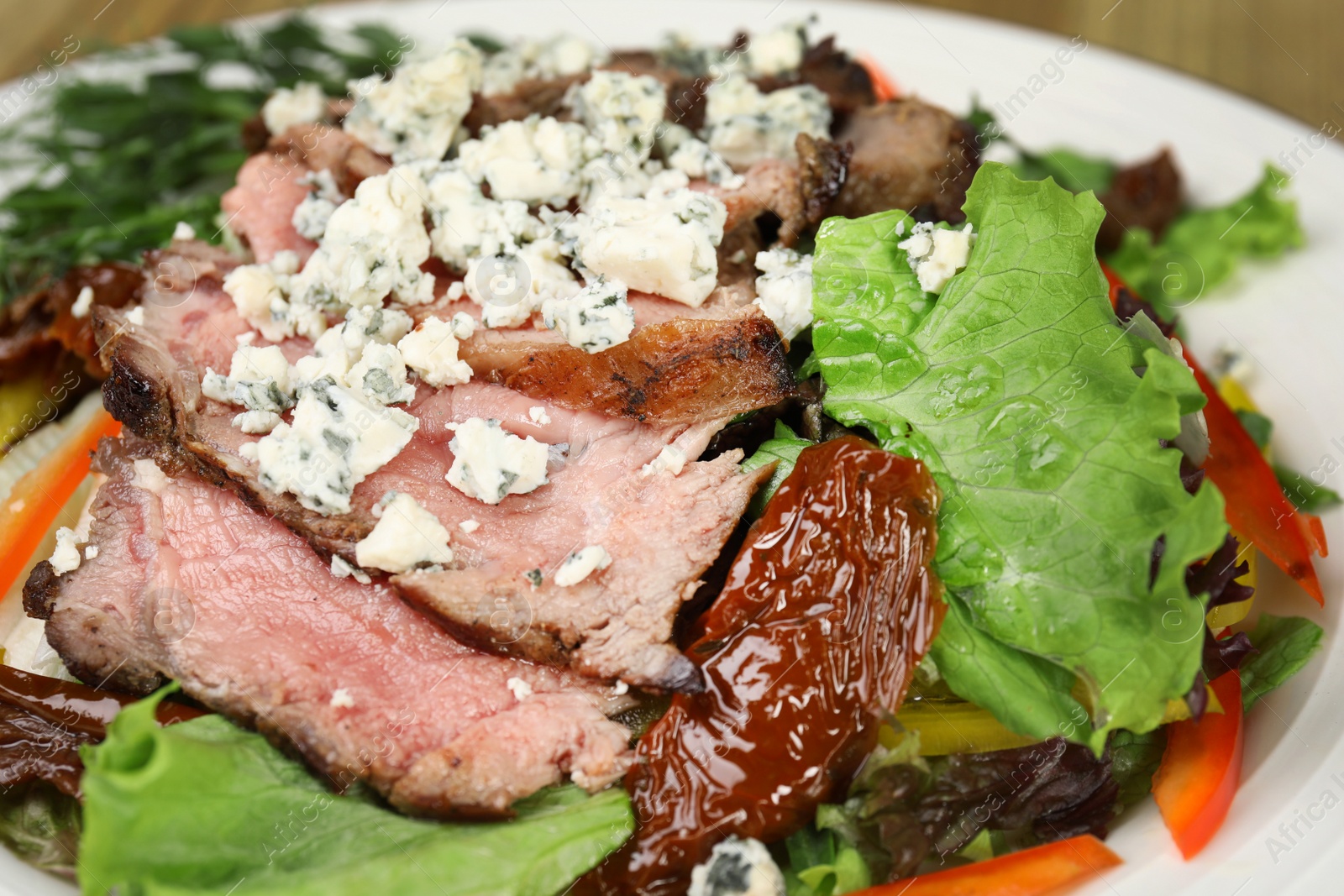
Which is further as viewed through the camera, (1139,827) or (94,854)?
(1139,827)

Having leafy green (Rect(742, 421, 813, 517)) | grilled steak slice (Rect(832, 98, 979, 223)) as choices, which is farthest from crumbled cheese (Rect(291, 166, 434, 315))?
grilled steak slice (Rect(832, 98, 979, 223))

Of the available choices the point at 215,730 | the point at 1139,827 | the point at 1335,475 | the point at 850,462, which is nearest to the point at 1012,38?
the point at 1335,475

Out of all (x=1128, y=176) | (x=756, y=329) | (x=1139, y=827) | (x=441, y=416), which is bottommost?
(x=1139, y=827)

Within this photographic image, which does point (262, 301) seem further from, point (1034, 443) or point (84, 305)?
point (1034, 443)

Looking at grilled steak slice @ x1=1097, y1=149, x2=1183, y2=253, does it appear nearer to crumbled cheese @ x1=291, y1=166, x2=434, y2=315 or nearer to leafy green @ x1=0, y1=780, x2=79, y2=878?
crumbled cheese @ x1=291, y1=166, x2=434, y2=315

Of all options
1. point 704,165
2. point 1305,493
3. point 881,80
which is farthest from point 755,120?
point 1305,493

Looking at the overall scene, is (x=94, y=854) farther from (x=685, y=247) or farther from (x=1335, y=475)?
(x=1335, y=475)
